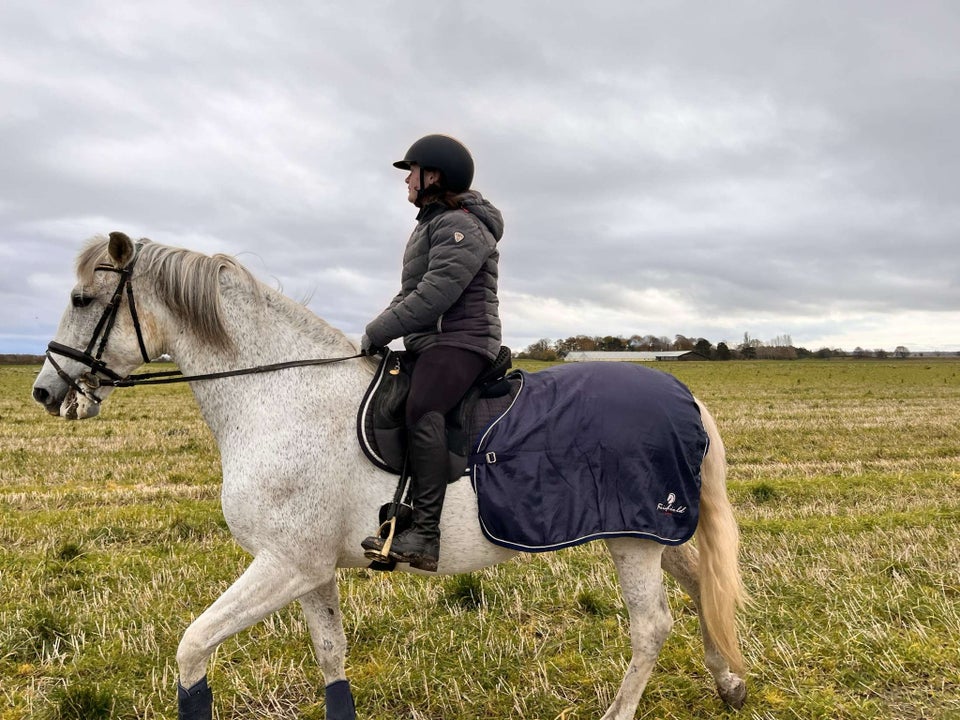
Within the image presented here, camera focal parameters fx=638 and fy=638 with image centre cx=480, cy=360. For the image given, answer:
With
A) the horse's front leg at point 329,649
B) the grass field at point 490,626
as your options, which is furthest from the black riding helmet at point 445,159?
the grass field at point 490,626

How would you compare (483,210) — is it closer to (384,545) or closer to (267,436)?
(267,436)

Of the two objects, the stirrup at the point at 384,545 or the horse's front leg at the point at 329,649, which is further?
the horse's front leg at the point at 329,649

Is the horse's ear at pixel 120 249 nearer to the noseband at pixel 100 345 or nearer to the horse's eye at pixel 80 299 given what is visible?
the noseband at pixel 100 345

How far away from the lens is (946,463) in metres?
12.8

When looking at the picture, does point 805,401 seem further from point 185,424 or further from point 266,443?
point 266,443

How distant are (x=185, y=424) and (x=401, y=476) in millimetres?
16751

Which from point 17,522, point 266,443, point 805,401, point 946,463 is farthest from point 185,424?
point 805,401

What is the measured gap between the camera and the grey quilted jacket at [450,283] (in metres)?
3.53

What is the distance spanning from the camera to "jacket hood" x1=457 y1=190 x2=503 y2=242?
384 centimetres

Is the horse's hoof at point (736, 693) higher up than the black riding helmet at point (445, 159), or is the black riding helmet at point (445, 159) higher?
the black riding helmet at point (445, 159)

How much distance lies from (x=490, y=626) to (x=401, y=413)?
2355mm

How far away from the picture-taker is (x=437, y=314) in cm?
355

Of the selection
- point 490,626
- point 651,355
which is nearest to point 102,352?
point 490,626

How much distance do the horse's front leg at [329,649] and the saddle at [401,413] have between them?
1005mm
